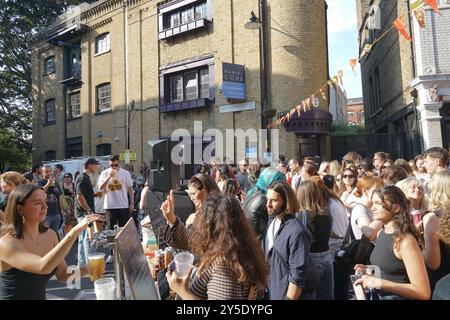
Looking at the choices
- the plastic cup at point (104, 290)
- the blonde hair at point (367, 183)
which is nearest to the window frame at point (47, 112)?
the blonde hair at point (367, 183)

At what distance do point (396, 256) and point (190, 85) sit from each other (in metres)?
13.8

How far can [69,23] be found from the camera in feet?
63.6

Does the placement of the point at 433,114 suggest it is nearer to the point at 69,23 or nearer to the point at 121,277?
the point at 121,277

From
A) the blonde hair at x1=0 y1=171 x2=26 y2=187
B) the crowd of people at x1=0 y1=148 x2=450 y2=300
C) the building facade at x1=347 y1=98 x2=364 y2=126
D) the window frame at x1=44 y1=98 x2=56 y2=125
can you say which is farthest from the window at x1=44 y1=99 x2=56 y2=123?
the building facade at x1=347 y1=98 x2=364 y2=126

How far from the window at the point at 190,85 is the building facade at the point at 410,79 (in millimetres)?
7210

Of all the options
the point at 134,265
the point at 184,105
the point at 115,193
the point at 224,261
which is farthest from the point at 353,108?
the point at 134,265

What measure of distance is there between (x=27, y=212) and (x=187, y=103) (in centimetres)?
1259

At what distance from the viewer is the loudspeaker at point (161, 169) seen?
6.82 meters

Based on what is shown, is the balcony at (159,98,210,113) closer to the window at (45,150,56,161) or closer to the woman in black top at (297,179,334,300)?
the window at (45,150,56,161)

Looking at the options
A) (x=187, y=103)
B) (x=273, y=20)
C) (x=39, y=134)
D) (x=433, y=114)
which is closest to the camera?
(x=433, y=114)

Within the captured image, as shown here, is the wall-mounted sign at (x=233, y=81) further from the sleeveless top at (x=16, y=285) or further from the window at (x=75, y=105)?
the sleeveless top at (x=16, y=285)

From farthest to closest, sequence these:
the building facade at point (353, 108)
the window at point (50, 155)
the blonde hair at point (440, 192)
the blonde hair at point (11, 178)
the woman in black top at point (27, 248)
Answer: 1. the building facade at point (353, 108)
2. the window at point (50, 155)
3. the blonde hair at point (11, 178)
4. the blonde hair at point (440, 192)
5. the woman in black top at point (27, 248)
